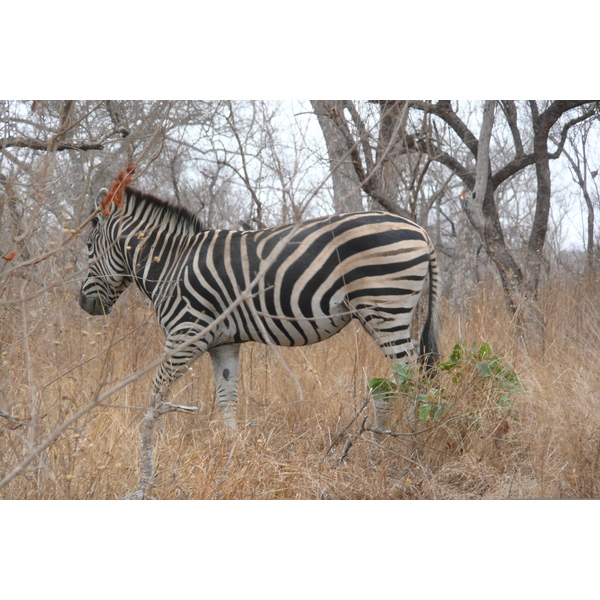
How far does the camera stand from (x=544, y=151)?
338 centimetres

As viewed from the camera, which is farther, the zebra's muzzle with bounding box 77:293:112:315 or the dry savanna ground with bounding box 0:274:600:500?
the zebra's muzzle with bounding box 77:293:112:315

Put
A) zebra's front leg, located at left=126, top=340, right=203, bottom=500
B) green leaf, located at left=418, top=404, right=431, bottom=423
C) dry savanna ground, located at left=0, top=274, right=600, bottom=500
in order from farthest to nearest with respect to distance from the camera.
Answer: green leaf, located at left=418, top=404, right=431, bottom=423 < dry savanna ground, located at left=0, top=274, right=600, bottom=500 < zebra's front leg, located at left=126, top=340, right=203, bottom=500

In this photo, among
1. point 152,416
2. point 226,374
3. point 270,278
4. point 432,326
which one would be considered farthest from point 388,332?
point 152,416

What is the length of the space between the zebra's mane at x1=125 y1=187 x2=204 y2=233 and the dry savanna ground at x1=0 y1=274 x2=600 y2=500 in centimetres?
73

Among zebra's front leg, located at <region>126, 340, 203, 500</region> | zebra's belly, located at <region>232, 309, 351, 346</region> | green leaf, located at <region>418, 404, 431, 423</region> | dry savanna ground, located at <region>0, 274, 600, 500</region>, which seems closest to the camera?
zebra's front leg, located at <region>126, 340, 203, 500</region>

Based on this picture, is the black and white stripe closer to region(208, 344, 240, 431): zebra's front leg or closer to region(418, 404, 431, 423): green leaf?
region(208, 344, 240, 431): zebra's front leg

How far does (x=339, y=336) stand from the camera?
154 inches

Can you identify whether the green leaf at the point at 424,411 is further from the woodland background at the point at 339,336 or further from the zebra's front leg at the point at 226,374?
the zebra's front leg at the point at 226,374

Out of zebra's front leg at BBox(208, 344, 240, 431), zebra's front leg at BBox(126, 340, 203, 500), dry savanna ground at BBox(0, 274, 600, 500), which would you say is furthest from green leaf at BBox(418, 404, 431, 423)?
zebra's front leg at BBox(126, 340, 203, 500)

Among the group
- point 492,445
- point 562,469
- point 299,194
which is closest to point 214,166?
point 299,194

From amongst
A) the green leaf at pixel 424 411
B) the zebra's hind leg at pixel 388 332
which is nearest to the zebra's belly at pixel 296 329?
the zebra's hind leg at pixel 388 332

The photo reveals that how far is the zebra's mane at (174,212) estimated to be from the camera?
11.6 feet

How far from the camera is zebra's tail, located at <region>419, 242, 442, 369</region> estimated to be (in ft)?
10.2

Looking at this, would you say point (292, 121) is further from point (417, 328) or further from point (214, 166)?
point (417, 328)
